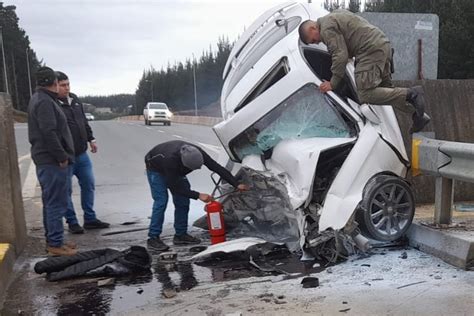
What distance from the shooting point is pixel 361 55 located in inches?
182

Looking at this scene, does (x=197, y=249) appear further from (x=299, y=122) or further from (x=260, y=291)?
(x=299, y=122)

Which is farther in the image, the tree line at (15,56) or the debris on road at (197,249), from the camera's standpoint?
the tree line at (15,56)

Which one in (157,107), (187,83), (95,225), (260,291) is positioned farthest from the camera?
(187,83)

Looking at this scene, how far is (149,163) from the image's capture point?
5.39 meters

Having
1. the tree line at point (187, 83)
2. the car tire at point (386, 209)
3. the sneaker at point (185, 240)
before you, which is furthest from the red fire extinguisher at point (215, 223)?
the tree line at point (187, 83)

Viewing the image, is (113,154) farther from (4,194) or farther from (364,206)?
(364,206)

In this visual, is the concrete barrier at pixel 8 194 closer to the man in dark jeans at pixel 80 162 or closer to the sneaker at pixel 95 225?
the man in dark jeans at pixel 80 162

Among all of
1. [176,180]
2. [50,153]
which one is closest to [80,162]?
[50,153]

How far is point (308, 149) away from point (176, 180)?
4.85ft

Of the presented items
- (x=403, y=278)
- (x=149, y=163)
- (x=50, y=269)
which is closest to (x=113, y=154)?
(x=149, y=163)

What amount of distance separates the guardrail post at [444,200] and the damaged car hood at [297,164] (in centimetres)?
92

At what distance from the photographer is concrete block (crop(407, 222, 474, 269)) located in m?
4.03

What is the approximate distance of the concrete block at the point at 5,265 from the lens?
13.0 ft

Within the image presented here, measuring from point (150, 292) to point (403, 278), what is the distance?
77.3 inches
